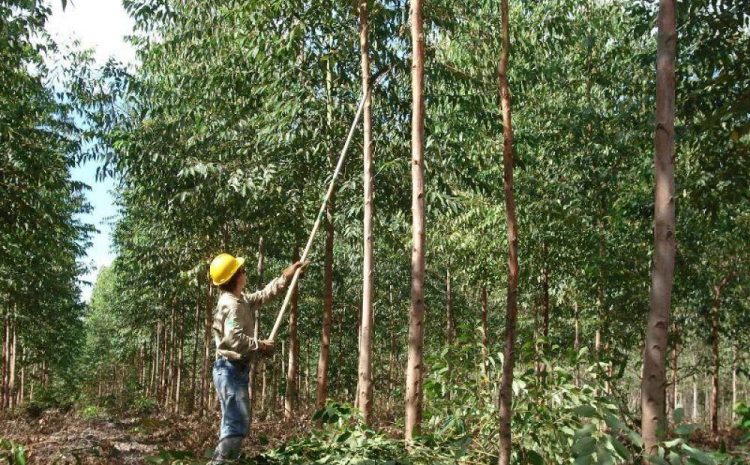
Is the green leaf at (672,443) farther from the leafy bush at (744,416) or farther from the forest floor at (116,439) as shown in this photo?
the forest floor at (116,439)

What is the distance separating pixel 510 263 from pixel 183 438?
636cm

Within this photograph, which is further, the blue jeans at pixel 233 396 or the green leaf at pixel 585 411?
the blue jeans at pixel 233 396

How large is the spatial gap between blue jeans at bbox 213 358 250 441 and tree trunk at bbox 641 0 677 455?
308cm

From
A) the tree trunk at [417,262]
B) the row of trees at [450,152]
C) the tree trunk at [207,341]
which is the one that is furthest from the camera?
the tree trunk at [207,341]

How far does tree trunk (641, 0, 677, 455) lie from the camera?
3.57m

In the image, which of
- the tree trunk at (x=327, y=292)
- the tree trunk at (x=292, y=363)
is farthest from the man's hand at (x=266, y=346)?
the tree trunk at (x=292, y=363)

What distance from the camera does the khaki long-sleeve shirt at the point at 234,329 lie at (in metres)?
5.31

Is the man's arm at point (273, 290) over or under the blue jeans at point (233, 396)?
over

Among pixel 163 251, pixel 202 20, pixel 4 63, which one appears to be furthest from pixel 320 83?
pixel 163 251

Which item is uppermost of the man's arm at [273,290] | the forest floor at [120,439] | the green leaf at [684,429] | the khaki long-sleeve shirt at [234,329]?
the man's arm at [273,290]

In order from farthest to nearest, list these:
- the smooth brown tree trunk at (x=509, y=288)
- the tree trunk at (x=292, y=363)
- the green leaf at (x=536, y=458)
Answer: the tree trunk at (x=292, y=363) → the green leaf at (x=536, y=458) → the smooth brown tree trunk at (x=509, y=288)

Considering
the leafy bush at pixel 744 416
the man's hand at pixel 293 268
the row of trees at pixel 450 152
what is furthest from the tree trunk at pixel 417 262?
the leafy bush at pixel 744 416

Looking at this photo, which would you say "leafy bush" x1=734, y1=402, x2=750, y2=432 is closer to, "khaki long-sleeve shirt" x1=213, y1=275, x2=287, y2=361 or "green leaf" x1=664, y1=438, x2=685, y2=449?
"green leaf" x1=664, y1=438, x2=685, y2=449

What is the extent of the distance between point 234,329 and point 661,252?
→ 3.27 metres
